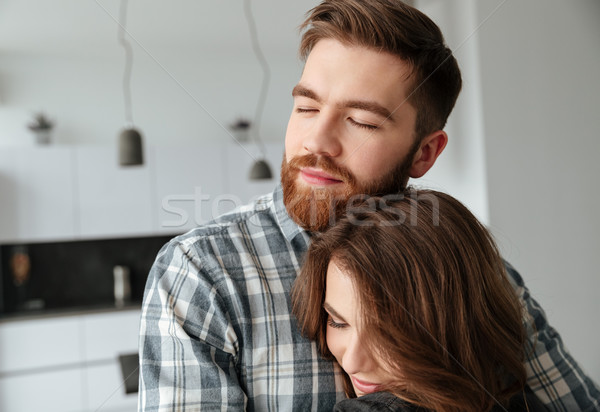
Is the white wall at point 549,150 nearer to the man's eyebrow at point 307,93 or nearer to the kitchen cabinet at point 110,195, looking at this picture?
the man's eyebrow at point 307,93

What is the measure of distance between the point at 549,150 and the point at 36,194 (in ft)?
10.7

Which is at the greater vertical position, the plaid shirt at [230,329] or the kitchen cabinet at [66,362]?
the plaid shirt at [230,329]

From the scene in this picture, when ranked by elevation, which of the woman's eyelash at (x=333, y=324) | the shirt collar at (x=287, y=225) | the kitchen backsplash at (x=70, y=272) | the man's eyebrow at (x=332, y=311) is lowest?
the kitchen backsplash at (x=70, y=272)

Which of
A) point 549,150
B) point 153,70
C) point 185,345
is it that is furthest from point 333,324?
point 153,70

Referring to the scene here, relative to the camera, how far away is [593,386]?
1129 millimetres

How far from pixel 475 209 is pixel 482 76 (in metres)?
0.57

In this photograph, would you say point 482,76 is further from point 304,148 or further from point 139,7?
point 139,7

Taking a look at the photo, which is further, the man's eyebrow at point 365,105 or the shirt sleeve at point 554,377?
the shirt sleeve at point 554,377

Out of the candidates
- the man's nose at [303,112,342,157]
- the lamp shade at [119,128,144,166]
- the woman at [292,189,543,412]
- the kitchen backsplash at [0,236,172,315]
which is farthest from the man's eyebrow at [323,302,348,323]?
the kitchen backsplash at [0,236,172,315]

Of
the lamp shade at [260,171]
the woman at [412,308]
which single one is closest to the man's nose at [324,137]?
the woman at [412,308]

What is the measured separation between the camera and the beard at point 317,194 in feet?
3.20

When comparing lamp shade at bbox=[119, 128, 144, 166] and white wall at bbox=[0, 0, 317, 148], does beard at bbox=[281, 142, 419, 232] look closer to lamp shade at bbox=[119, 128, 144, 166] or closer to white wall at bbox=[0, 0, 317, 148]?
lamp shade at bbox=[119, 128, 144, 166]

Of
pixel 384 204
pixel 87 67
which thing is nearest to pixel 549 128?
pixel 384 204

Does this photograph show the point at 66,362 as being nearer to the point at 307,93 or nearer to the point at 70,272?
the point at 70,272
